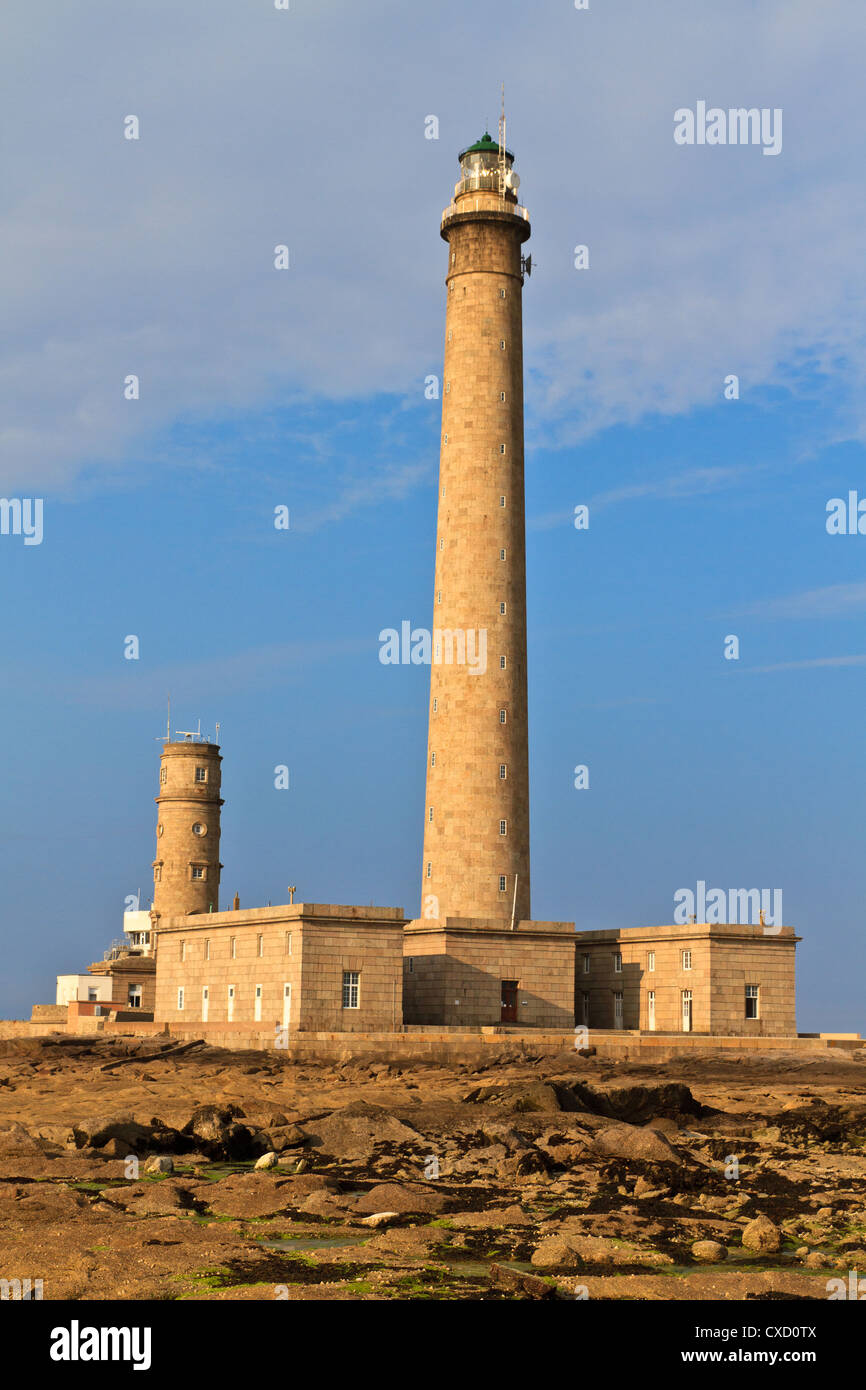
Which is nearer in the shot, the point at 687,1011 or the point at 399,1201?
the point at 399,1201

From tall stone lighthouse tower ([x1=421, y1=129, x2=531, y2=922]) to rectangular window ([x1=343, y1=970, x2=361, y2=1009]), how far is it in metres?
6.38

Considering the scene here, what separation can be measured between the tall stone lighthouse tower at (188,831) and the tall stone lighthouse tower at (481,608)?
25944 millimetres

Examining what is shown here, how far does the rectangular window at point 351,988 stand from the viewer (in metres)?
49.3

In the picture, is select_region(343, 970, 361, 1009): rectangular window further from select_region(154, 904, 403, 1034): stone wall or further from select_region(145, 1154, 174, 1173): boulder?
select_region(145, 1154, 174, 1173): boulder

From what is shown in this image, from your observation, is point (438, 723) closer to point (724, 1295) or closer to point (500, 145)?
point (500, 145)

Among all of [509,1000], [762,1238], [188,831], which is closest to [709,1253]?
[762,1238]

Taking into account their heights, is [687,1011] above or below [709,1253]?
above

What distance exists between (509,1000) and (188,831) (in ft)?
98.3

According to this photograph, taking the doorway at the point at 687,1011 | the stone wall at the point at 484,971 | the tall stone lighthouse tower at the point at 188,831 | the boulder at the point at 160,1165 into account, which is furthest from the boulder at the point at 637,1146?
the tall stone lighthouse tower at the point at 188,831

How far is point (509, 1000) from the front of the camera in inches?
2141

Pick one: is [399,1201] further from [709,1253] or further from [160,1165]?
[160,1165]

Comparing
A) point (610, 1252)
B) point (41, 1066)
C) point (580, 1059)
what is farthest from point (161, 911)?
point (610, 1252)

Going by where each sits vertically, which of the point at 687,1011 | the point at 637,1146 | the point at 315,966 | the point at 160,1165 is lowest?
the point at 160,1165

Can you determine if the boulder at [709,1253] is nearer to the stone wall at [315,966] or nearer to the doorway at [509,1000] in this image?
the stone wall at [315,966]
